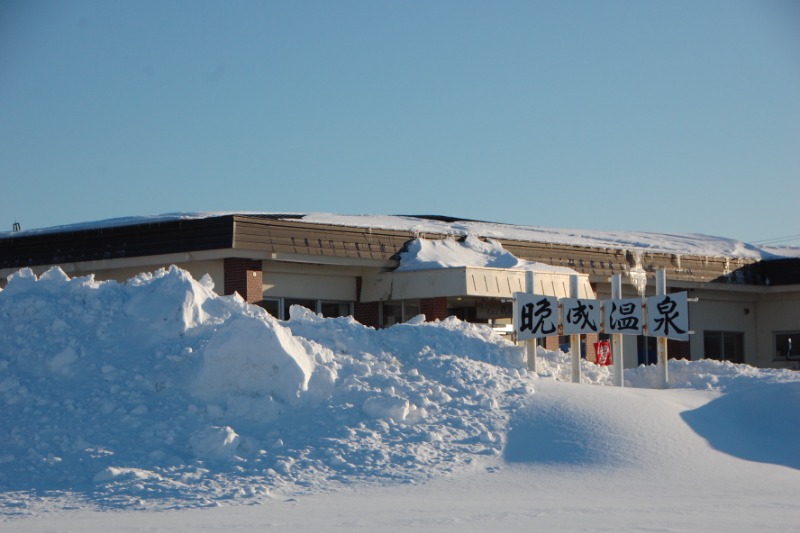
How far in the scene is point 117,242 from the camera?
72.9 ft

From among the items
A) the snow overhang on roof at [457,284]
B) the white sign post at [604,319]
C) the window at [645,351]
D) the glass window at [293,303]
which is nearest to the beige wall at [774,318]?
the window at [645,351]

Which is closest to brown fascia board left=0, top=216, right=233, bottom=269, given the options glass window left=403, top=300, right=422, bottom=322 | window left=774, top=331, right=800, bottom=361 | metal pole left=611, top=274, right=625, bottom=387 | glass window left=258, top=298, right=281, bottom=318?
glass window left=258, top=298, right=281, bottom=318

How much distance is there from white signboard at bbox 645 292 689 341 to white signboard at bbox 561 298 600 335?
982 millimetres

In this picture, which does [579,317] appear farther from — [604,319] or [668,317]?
[668,317]

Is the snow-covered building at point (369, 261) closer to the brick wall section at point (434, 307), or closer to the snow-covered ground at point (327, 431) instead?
the brick wall section at point (434, 307)

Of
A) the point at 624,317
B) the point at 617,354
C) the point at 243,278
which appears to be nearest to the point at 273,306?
the point at 243,278

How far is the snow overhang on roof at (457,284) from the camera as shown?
2286 centimetres

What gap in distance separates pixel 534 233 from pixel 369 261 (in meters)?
8.74

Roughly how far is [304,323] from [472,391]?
2.69 meters

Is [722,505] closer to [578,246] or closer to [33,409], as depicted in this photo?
[33,409]

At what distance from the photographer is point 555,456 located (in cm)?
1334

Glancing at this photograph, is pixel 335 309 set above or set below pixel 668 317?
above

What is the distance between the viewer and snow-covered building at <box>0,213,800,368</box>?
70.9 feet

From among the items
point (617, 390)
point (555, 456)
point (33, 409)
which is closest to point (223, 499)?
point (33, 409)
